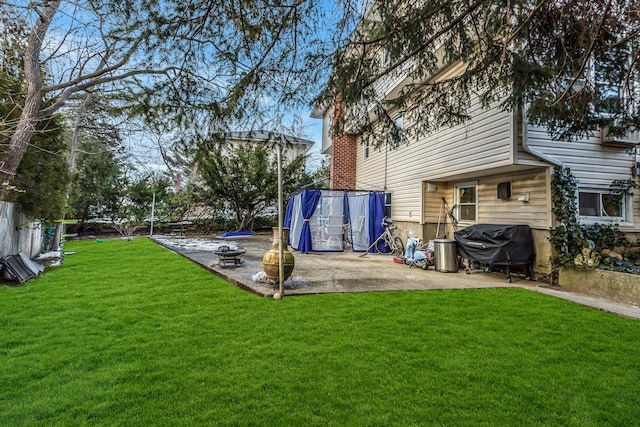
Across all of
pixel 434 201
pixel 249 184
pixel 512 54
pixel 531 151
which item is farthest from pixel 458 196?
pixel 249 184

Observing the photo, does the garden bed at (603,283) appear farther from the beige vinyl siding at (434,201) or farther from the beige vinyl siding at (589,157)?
the beige vinyl siding at (434,201)

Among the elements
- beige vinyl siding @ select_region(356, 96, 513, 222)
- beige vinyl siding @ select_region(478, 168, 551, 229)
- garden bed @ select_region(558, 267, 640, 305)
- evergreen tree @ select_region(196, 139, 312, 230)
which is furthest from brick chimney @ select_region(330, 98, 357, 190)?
garden bed @ select_region(558, 267, 640, 305)

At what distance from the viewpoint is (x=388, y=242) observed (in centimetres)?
1025

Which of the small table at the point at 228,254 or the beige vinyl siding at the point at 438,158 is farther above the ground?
the beige vinyl siding at the point at 438,158

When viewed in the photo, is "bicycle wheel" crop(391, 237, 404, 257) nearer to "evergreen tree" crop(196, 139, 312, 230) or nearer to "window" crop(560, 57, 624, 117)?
"window" crop(560, 57, 624, 117)

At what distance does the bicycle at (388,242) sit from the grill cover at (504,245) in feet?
10.3

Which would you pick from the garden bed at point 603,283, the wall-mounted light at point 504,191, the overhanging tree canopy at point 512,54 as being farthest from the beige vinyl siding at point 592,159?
the garden bed at point 603,283

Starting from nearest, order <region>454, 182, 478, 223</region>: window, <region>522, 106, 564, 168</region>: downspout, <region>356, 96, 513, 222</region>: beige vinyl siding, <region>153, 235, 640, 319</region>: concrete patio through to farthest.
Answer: <region>153, 235, 640, 319</region>: concrete patio
<region>522, 106, 564, 168</region>: downspout
<region>356, 96, 513, 222</region>: beige vinyl siding
<region>454, 182, 478, 223</region>: window

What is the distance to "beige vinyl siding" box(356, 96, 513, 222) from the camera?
642 cm

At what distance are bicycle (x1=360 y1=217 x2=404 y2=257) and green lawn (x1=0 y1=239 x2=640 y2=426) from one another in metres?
4.84

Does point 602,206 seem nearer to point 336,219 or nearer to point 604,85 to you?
point 604,85

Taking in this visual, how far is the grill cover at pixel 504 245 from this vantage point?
243 inches

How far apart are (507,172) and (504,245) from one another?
177cm

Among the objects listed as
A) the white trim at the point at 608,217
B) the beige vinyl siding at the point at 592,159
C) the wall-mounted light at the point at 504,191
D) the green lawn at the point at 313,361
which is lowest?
the green lawn at the point at 313,361
